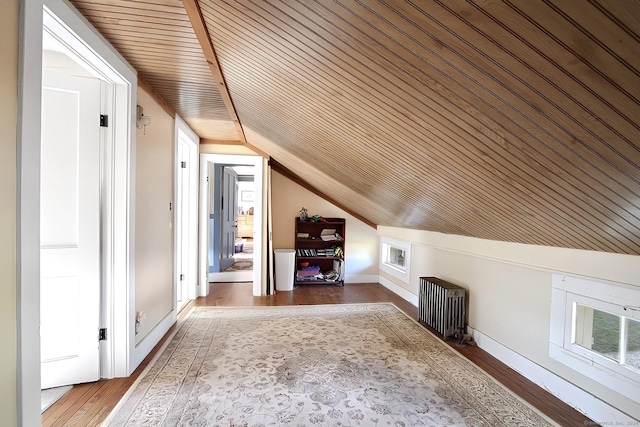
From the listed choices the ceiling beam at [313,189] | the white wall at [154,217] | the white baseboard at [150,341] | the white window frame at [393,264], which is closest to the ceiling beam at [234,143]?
the ceiling beam at [313,189]

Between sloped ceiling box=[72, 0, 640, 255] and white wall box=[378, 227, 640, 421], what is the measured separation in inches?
4.3

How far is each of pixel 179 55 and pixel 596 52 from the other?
1.99 m

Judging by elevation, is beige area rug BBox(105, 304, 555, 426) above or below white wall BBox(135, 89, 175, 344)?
below

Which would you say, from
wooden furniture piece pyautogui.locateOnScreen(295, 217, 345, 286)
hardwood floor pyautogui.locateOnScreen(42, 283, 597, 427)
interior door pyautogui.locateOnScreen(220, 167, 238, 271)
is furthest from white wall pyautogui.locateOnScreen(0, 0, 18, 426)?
interior door pyautogui.locateOnScreen(220, 167, 238, 271)

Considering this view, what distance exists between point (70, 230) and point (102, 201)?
251 millimetres

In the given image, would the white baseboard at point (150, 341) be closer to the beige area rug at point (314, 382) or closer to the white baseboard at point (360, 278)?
the beige area rug at point (314, 382)

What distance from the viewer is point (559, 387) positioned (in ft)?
6.32

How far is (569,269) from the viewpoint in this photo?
6.08ft

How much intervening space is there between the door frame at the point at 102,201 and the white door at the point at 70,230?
3.0 inches

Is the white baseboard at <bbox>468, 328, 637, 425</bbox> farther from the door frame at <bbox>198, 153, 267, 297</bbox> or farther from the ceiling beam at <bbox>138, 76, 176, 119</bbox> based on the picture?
the ceiling beam at <bbox>138, 76, 176, 119</bbox>

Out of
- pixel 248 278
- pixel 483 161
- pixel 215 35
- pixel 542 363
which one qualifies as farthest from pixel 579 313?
pixel 248 278

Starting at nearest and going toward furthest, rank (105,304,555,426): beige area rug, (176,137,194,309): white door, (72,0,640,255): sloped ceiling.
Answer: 1. (72,0,640,255): sloped ceiling
2. (105,304,555,426): beige area rug
3. (176,137,194,309): white door

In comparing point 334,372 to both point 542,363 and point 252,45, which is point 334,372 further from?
point 252,45

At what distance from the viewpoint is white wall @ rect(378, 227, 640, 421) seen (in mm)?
1645
